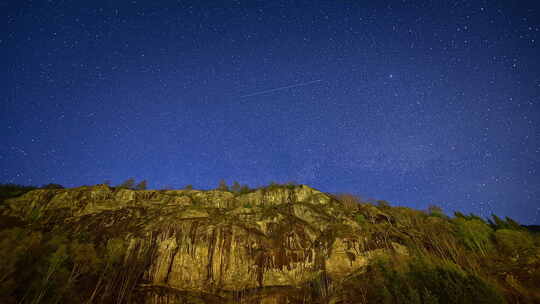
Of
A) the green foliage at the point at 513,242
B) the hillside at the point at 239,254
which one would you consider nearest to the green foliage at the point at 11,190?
the hillside at the point at 239,254

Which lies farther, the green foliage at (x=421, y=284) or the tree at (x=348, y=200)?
the tree at (x=348, y=200)

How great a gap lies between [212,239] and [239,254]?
18.6ft

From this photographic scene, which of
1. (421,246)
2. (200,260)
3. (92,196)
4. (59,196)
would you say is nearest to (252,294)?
(200,260)

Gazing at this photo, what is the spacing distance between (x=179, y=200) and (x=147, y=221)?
906cm

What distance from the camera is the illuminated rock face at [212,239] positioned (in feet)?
126

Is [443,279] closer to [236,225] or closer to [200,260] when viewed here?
[236,225]

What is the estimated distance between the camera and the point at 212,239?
43.5 m

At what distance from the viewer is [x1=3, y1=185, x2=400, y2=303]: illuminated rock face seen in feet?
126

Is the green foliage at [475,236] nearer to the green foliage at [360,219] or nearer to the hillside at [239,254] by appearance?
the hillside at [239,254]

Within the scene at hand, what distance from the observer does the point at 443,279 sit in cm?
3681

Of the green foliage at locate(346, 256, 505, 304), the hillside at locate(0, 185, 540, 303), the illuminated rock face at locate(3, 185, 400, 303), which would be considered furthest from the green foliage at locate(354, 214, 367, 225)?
the green foliage at locate(346, 256, 505, 304)

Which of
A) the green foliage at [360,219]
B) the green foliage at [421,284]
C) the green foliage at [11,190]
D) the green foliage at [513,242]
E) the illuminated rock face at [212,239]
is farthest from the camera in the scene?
the green foliage at [11,190]

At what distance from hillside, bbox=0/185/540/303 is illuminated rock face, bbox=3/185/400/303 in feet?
0.60

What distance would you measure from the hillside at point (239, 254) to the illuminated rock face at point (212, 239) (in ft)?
0.60
